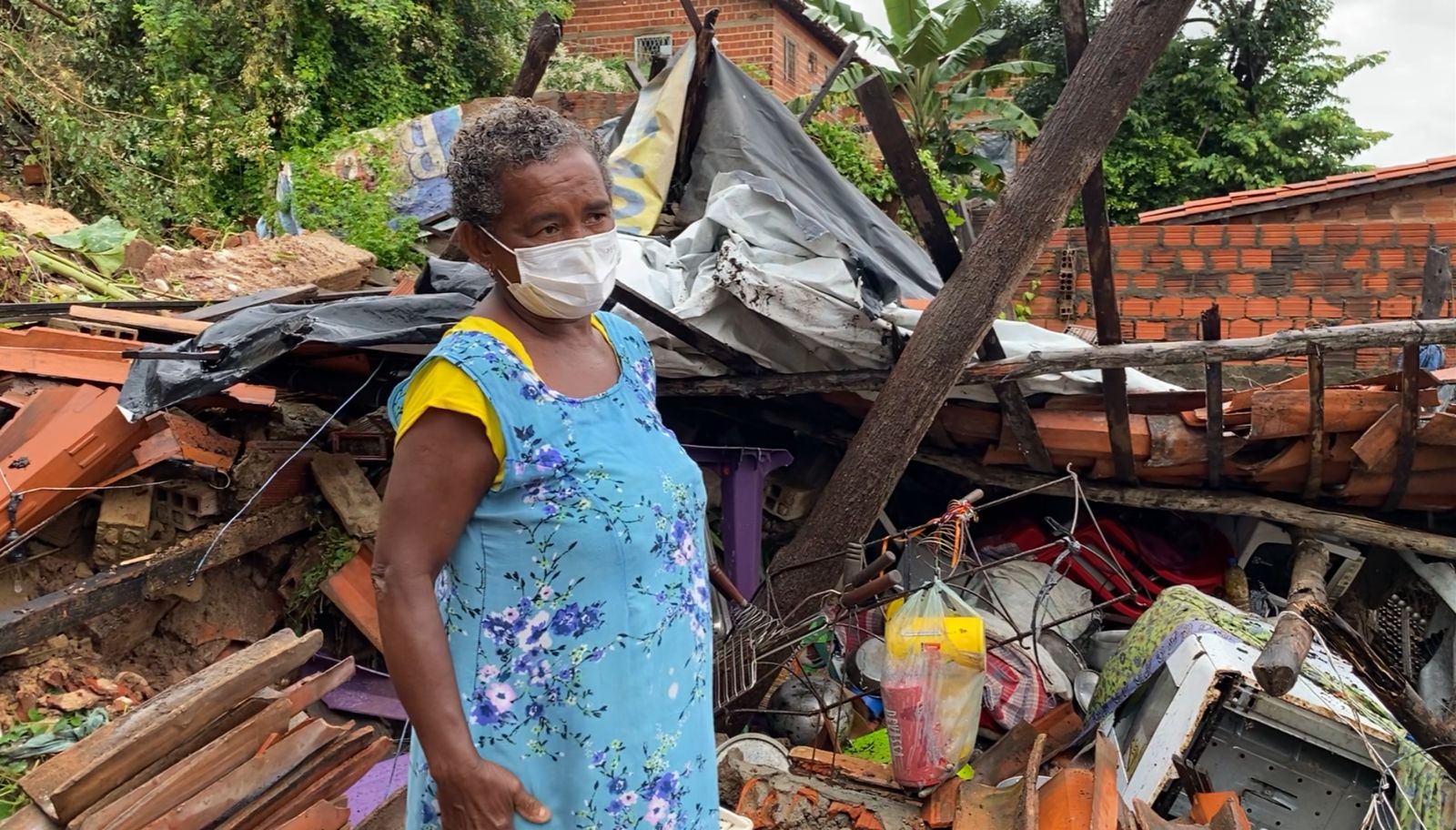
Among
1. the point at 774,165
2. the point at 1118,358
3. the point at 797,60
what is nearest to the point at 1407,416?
the point at 1118,358

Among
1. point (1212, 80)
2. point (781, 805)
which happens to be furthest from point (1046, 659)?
point (1212, 80)

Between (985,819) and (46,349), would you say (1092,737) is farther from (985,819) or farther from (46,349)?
(46,349)

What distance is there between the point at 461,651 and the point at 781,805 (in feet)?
7.21

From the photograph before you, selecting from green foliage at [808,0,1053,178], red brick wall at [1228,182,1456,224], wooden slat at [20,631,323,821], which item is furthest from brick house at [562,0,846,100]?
wooden slat at [20,631,323,821]

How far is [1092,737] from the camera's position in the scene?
3744 mm

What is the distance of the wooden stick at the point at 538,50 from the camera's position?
3.92 metres

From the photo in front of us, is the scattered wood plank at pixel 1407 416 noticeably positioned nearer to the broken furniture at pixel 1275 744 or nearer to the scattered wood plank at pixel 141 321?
the broken furniture at pixel 1275 744

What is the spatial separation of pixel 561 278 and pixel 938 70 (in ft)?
36.9

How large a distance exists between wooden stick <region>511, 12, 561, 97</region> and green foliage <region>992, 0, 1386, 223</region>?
14156 mm

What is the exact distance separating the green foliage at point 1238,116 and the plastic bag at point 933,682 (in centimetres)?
1485

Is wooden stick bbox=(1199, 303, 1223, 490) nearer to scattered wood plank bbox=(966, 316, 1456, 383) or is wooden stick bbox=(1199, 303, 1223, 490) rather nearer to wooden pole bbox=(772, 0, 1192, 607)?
scattered wood plank bbox=(966, 316, 1456, 383)

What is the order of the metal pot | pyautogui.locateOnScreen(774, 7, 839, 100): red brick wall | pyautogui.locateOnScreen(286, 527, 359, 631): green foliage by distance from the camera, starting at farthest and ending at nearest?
pyautogui.locateOnScreen(774, 7, 839, 100): red brick wall < the metal pot < pyautogui.locateOnScreen(286, 527, 359, 631): green foliage

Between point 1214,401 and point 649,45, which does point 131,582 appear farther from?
point 649,45

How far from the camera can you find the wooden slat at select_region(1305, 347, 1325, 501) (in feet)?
12.3
